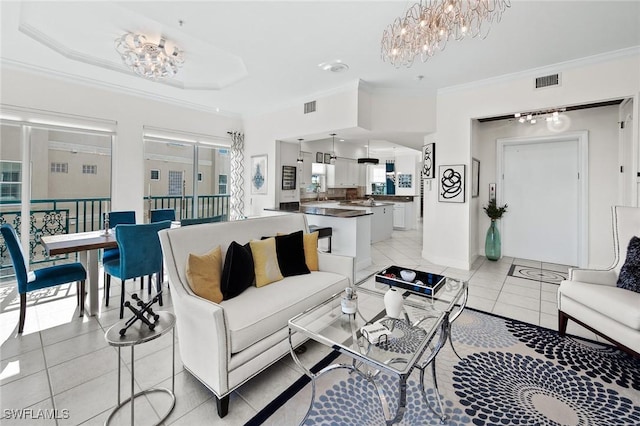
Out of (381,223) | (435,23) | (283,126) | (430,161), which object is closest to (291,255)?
(435,23)

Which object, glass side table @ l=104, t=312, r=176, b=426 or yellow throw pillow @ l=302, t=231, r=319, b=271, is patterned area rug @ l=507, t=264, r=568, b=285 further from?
glass side table @ l=104, t=312, r=176, b=426

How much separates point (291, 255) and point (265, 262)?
33cm

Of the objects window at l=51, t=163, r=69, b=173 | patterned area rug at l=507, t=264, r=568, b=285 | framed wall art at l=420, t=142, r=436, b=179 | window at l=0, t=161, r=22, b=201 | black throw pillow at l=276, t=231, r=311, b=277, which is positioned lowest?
patterned area rug at l=507, t=264, r=568, b=285

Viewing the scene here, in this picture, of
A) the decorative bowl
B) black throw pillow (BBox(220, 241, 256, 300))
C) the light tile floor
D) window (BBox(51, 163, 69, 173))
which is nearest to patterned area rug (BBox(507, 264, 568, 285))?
the light tile floor

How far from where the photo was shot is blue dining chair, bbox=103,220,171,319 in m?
2.78

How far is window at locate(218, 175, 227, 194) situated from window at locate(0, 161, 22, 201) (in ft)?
10.4

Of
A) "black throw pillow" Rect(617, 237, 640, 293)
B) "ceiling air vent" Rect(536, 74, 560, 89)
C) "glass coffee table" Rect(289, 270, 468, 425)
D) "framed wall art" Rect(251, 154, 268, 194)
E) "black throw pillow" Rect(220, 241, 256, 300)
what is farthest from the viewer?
"framed wall art" Rect(251, 154, 268, 194)

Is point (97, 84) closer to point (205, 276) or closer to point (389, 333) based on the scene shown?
point (205, 276)

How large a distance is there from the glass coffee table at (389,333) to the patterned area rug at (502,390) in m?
0.12

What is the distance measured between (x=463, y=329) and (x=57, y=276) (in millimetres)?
3902

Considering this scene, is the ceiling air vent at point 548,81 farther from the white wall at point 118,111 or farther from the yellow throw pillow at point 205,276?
the white wall at point 118,111

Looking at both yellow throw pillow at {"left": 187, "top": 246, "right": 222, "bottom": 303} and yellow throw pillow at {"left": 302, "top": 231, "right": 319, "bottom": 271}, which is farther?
yellow throw pillow at {"left": 302, "top": 231, "right": 319, "bottom": 271}

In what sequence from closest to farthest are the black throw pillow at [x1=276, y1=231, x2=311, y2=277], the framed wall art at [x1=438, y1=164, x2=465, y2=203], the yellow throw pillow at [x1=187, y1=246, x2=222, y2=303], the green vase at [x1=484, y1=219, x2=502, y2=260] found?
the yellow throw pillow at [x1=187, y1=246, x2=222, y2=303]
the black throw pillow at [x1=276, y1=231, x2=311, y2=277]
the framed wall art at [x1=438, y1=164, x2=465, y2=203]
the green vase at [x1=484, y1=219, x2=502, y2=260]

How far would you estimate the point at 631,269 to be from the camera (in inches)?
92.6
